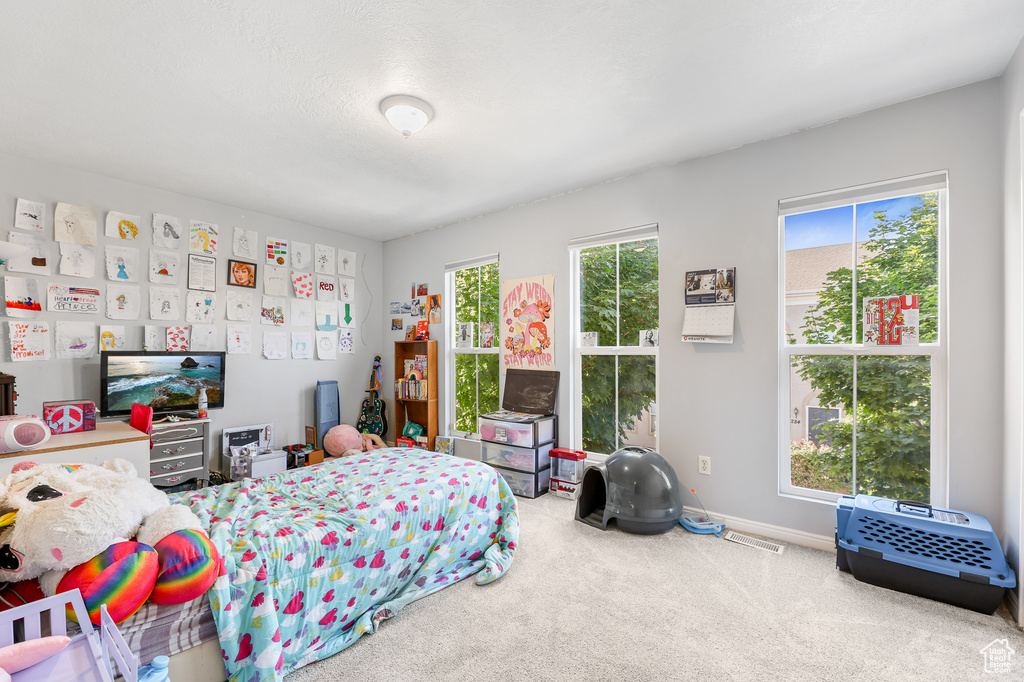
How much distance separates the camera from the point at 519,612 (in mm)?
2041

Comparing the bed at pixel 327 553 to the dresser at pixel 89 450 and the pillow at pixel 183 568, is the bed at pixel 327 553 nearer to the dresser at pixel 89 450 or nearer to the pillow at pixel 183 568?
the pillow at pixel 183 568

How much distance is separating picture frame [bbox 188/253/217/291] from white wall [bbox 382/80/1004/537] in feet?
9.03

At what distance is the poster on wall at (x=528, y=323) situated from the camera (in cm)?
393

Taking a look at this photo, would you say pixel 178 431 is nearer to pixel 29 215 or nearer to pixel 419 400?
pixel 29 215

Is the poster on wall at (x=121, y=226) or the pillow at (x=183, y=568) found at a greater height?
the poster on wall at (x=121, y=226)

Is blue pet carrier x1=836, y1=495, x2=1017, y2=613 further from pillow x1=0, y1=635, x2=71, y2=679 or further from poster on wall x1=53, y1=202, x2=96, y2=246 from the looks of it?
poster on wall x1=53, y1=202, x2=96, y2=246

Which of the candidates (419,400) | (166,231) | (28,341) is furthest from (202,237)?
(419,400)

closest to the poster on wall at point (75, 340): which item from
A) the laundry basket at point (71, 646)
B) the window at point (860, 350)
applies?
the laundry basket at point (71, 646)

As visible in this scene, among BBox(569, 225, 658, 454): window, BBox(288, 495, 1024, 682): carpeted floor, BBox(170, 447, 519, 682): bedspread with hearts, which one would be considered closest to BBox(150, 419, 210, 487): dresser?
BBox(170, 447, 519, 682): bedspread with hearts

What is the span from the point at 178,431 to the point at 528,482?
9.00ft

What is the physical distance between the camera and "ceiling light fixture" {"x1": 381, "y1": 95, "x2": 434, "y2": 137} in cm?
238

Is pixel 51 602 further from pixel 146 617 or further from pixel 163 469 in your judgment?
pixel 163 469

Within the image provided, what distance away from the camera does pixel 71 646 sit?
3.14 ft

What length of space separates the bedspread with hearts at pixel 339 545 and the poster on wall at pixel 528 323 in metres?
1.51
